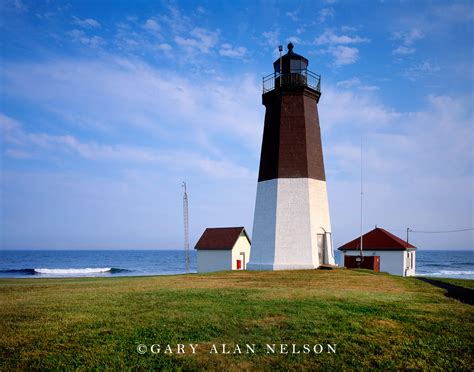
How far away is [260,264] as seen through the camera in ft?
73.5

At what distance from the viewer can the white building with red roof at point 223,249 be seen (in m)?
33.3

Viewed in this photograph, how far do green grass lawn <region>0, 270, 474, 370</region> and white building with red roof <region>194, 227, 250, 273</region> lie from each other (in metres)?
20.0

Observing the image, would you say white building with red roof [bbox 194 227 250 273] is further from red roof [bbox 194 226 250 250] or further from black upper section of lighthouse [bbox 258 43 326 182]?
black upper section of lighthouse [bbox 258 43 326 182]

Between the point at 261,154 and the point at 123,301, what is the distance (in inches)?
597

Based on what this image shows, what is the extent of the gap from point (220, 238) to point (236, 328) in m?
26.5

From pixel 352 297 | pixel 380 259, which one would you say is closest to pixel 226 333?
pixel 352 297

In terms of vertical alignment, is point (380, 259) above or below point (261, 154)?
Answer: below

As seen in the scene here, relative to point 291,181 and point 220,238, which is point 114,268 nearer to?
point 220,238

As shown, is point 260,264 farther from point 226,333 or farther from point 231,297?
point 226,333

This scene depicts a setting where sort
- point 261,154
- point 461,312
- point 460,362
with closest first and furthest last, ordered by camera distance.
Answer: point 460,362 → point 461,312 → point 261,154

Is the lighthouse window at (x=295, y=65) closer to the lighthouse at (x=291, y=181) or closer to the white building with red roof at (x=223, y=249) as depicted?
the lighthouse at (x=291, y=181)

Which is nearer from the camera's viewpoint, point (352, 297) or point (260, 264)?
point (352, 297)

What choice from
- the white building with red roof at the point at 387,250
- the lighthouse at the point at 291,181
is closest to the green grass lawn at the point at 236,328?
the lighthouse at the point at 291,181

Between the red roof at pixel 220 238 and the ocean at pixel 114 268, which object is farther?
the ocean at pixel 114 268
